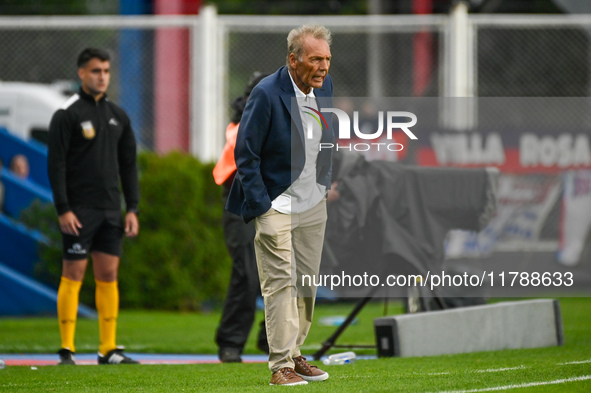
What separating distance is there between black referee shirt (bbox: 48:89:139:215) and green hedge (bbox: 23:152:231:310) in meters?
4.96

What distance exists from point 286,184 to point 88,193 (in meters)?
2.39

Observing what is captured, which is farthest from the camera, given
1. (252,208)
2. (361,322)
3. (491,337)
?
(361,322)

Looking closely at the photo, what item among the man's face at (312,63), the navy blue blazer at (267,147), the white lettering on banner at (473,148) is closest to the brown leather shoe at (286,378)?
the navy blue blazer at (267,147)

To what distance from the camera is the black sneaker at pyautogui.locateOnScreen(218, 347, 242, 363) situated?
7.64 m

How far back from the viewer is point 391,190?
7762mm

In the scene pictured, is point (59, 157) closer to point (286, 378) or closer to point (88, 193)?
point (88, 193)

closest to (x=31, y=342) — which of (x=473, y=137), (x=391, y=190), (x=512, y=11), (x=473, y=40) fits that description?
(x=391, y=190)

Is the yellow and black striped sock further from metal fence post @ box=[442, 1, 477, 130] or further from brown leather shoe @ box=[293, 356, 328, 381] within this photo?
metal fence post @ box=[442, 1, 477, 130]

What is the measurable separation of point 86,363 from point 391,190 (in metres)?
2.71

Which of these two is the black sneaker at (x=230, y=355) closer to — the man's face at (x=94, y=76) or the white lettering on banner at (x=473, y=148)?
the man's face at (x=94, y=76)

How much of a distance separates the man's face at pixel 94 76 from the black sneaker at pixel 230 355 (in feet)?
7.25

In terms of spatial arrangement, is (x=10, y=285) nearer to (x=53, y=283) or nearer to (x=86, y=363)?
(x=53, y=283)

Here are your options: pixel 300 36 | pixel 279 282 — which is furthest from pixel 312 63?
pixel 279 282

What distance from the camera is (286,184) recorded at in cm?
572
